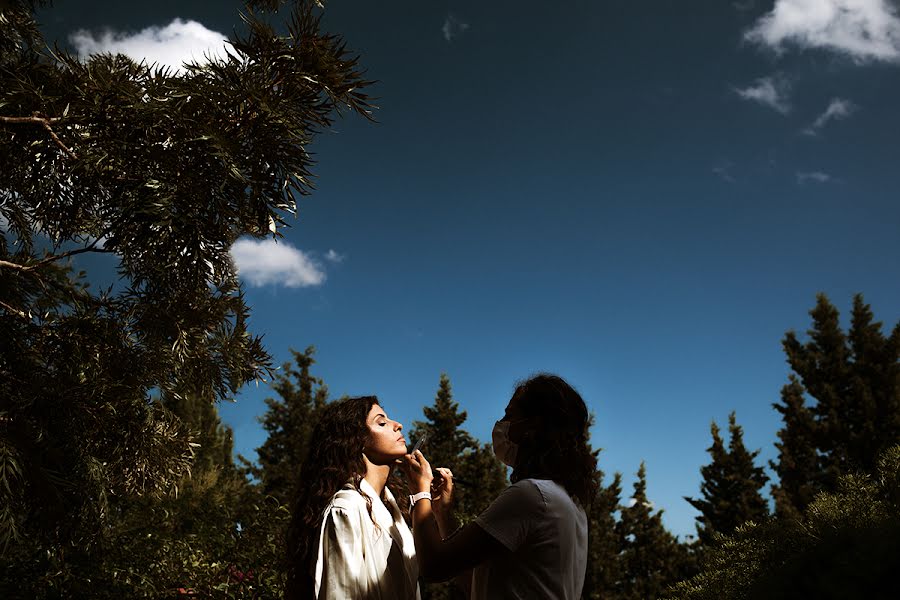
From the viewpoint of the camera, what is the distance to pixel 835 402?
2344 cm

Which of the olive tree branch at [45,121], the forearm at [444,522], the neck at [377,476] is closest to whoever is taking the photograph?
the forearm at [444,522]

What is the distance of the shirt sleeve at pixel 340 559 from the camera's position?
2607mm

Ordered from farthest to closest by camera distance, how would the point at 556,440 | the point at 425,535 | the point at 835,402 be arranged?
the point at 835,402 < the point at 556,440 < the point at 425,535

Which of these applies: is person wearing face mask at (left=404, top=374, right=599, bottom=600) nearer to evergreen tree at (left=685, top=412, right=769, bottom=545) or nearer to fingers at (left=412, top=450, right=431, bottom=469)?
fingers at (left=412, top=450, right=431, bottom=469)

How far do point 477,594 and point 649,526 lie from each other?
78.9 feet

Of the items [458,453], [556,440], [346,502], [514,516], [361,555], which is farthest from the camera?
[458,453]

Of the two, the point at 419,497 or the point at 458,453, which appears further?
the point at 458,453

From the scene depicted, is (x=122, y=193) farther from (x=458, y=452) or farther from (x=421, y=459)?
(x=458, y=452)

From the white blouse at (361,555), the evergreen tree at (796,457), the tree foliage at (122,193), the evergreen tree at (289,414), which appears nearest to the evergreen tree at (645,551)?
the evergreen tree at (796,457)

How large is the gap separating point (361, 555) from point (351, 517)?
0.14 meters

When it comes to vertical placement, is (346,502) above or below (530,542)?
above

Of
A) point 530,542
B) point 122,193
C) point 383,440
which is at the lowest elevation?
point 530,542

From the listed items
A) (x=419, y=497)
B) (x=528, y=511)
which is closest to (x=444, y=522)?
(x=419, y=497)

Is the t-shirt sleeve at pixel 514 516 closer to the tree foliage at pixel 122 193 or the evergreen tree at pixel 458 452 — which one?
the tree foliage at pixel 122 193
